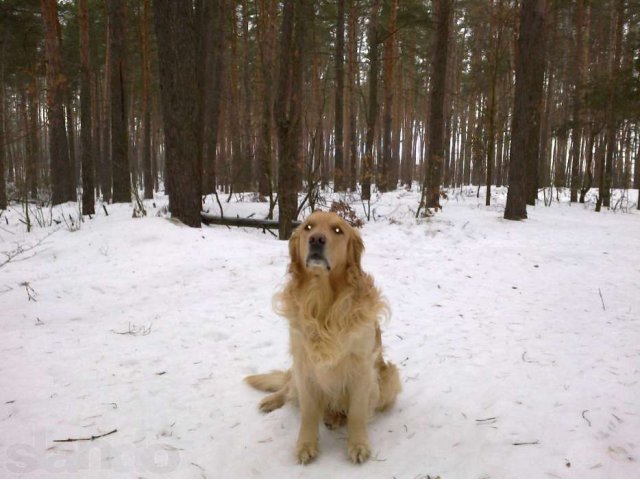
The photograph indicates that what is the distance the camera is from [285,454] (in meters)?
2.40

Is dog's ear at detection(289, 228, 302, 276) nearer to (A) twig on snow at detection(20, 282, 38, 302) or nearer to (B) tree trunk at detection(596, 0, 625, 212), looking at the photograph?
(A) twig on snow at detection(20, 282, 38, 302)

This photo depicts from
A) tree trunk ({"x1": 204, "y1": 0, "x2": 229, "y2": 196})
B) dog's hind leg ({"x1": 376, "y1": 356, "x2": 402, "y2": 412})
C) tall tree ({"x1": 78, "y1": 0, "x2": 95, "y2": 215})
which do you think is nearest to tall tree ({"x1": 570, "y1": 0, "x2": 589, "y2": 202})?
tree trunk ({"x1": 204, "y1": 0, "x2": 229, "y2": 196})

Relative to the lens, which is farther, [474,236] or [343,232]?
[474,236]

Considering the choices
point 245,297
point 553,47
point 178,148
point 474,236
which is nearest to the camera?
point 245,297

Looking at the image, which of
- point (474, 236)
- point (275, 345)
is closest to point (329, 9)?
point (474, 236)

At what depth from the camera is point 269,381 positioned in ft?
10.2

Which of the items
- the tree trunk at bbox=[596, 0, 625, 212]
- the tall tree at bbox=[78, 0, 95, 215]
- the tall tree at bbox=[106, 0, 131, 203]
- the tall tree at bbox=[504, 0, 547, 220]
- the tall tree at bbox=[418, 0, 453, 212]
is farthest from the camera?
the tree trunk at bbox=[596, 0, 625, 212]

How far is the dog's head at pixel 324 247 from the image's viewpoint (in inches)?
92.1

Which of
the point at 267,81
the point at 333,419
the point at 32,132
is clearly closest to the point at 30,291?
the point at 32,132

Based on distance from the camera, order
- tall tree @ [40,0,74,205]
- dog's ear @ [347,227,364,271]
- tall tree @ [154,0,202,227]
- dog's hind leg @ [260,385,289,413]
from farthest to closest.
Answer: tall tree @ [40,0,74,205]
tall tree @ [154,0,202,227]
dog's hind leg @ [260,385,289,413]
dog's ear @ [347,227,364,271]

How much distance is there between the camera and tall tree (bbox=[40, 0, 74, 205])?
9930mm

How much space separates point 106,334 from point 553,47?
21312 millimetres

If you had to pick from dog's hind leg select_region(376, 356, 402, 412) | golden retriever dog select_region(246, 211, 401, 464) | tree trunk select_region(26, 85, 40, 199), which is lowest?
dog's hind leg select_region(376, 356, 402, 412)

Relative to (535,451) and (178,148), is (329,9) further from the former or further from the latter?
(535,451)
